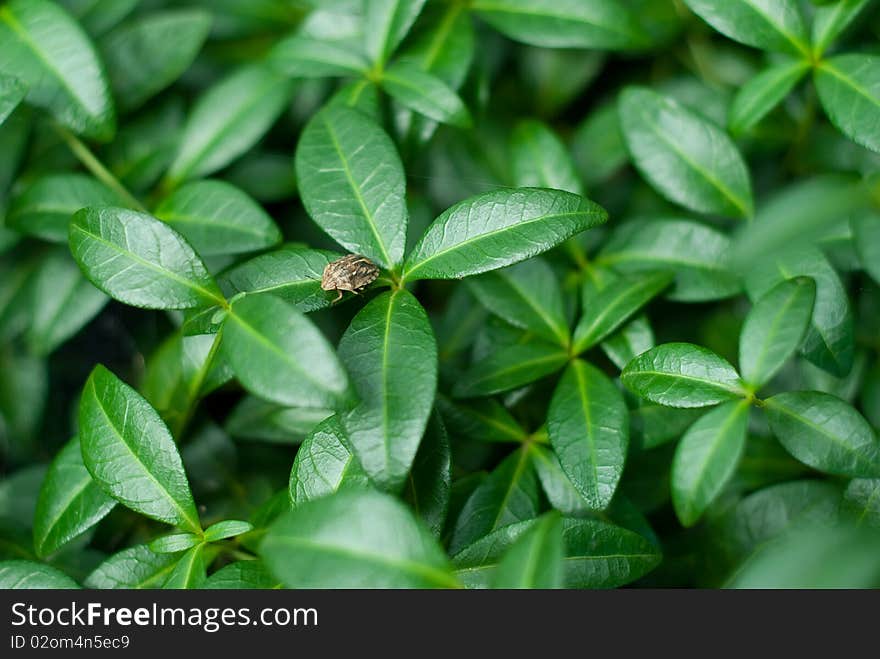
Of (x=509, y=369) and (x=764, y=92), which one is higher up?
(x=764, y=92)

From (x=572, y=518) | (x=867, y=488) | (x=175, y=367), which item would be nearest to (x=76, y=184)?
(x=175, y=367)

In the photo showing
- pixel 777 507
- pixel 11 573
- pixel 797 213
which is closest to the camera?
pixel 797 213

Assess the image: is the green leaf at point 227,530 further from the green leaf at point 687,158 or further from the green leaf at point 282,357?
the green leaf at point 687,158

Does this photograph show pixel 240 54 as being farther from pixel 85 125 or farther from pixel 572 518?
pixel 572 518

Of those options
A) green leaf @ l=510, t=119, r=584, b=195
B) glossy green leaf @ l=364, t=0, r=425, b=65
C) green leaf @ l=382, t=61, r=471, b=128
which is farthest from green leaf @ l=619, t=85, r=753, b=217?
glossy green leaf @ l=364, t=0, r=425, b=65

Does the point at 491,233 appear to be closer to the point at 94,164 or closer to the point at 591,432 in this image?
the point at 591,432

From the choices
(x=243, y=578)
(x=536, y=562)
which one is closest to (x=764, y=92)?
(x=536, y=562)
